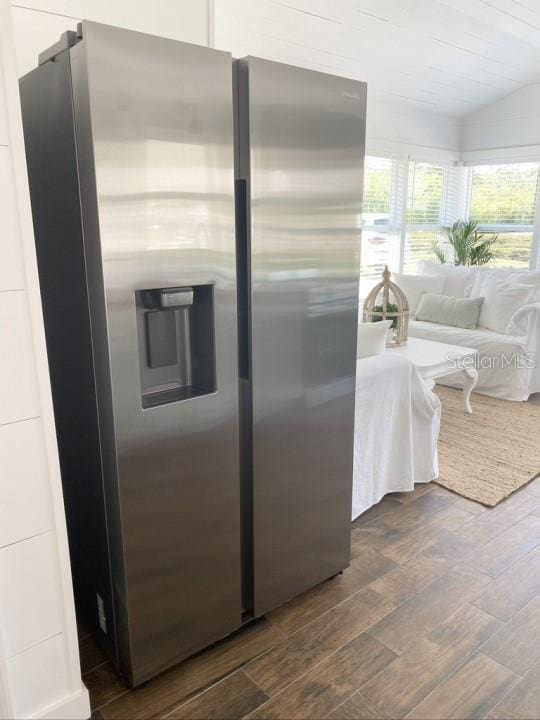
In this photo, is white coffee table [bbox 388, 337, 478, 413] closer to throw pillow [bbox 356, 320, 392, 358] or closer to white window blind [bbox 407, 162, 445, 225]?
throw pillow [bbox 356, 320, 392, 358]

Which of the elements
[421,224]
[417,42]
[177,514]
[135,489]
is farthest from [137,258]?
[421,224]

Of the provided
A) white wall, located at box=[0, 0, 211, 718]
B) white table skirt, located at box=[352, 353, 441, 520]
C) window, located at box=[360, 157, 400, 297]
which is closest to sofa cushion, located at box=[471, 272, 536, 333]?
window, located at box=[360, 157, 400, 297]

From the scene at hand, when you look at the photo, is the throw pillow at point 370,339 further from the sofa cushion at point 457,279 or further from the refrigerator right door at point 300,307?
the sofa cushion at point 457,279

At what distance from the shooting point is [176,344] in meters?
1.63

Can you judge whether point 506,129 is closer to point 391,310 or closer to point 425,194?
point 425,194

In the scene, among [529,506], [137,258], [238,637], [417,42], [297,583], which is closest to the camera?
[137,258]

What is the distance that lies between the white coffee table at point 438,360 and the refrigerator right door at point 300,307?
4.87 feet

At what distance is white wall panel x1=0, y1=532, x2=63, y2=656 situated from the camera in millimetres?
1436

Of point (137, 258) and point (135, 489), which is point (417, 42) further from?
point (135, 489)

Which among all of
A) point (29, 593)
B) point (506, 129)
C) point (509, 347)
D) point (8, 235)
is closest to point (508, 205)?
point (506, 129)

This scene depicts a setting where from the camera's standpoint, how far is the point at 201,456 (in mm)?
1651

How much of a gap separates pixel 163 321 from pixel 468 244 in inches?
205

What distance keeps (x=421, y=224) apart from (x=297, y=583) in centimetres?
485

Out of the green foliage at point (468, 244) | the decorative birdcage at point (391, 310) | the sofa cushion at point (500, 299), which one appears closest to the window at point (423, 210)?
the green foliage at point (468, 244)
